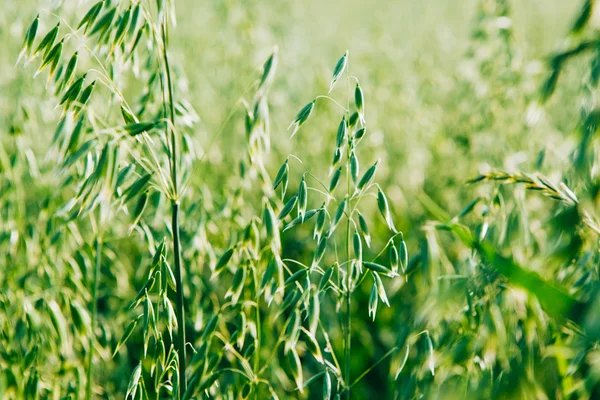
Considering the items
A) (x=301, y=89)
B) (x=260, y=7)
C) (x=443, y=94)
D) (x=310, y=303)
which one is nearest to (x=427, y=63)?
(x=443, y=94)

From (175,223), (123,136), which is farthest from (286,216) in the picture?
(123,136)

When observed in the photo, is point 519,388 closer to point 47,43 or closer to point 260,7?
point 47,43

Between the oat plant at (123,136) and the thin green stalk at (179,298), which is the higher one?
the oat plant at (123,136)

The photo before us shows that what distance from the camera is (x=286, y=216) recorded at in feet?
4.13

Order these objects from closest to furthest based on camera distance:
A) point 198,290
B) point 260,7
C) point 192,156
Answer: point 192,156 → point 198,290 → point 260,7

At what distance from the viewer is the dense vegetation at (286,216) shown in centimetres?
107

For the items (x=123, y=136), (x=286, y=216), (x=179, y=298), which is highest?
(x=123, y=136)

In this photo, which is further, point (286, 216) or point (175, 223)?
point (286, 216)

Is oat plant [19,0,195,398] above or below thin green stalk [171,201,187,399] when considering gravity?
above

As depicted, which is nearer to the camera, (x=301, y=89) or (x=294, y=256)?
(x=294, y=256)

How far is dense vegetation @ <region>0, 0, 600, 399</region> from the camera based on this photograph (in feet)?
3.52

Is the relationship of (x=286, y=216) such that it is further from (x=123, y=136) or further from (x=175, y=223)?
(x=123, y=136)

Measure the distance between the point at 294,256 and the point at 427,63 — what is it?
5.65 feet

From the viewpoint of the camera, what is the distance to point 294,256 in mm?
2582
